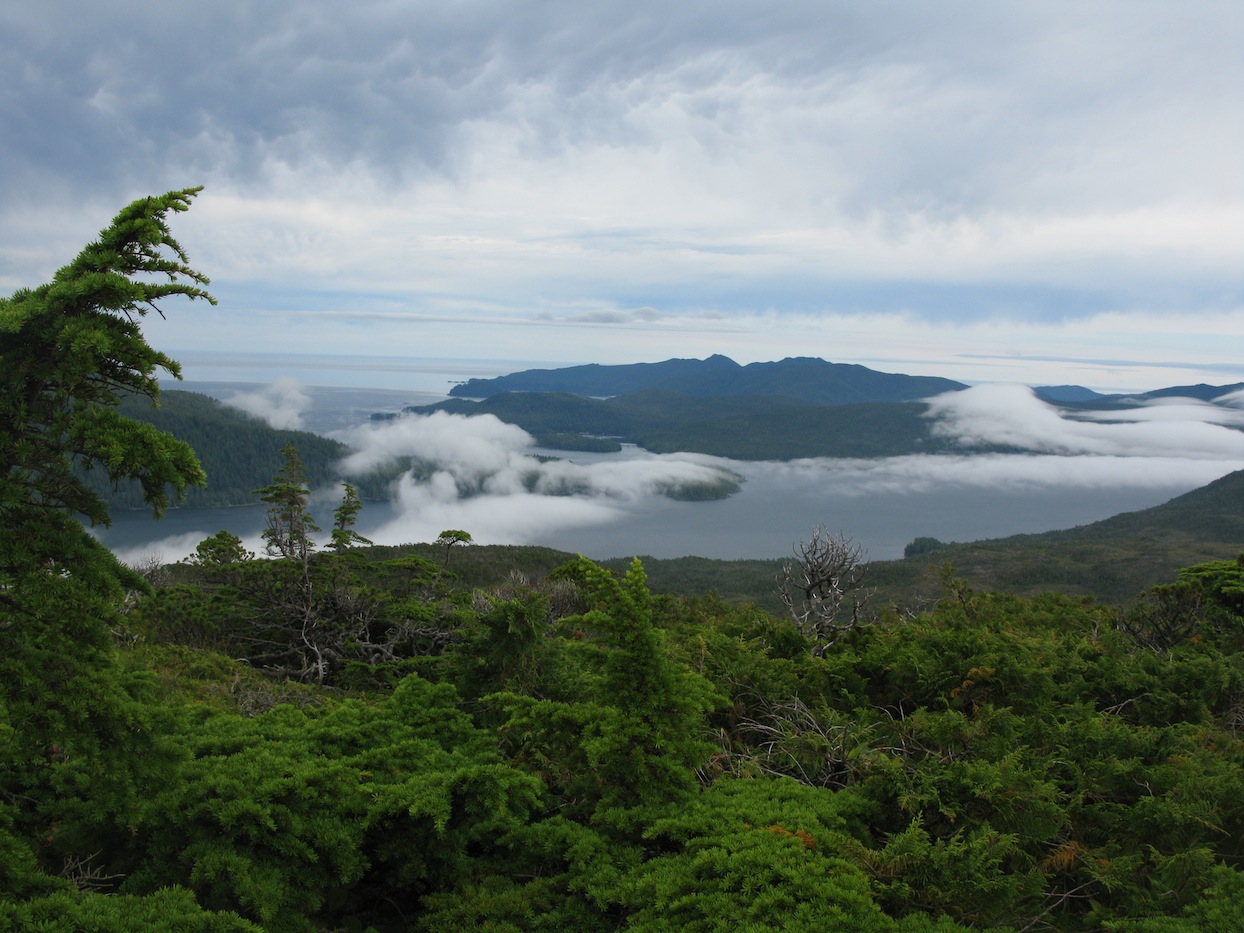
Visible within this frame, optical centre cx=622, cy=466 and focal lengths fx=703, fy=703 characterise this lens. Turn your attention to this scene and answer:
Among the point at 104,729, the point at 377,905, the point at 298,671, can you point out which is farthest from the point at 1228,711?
the point at 298,671

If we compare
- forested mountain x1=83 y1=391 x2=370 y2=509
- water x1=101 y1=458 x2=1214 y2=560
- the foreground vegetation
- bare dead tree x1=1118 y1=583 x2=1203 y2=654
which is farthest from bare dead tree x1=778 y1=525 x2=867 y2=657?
forested mountain x1=83 y1=391 x2=370 y2=509

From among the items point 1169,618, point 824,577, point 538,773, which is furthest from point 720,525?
point 538,773

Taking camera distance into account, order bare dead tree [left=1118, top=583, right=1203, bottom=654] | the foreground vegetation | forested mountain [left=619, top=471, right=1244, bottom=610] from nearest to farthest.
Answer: the foreground vegetation, bare dead tree [left=1118, top=583, right=1203, bottom=654], forested mountain [left=619, top=471, right=1244, bottom=610]

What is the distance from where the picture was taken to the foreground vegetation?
3.58m

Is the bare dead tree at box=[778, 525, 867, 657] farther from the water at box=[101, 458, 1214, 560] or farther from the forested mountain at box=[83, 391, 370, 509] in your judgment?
the forested mountain at box=[83, 391, 370, 509]

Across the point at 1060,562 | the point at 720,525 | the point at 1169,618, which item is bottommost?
the point at 720,525

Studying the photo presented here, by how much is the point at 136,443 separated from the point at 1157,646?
12.3m

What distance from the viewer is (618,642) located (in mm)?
5191

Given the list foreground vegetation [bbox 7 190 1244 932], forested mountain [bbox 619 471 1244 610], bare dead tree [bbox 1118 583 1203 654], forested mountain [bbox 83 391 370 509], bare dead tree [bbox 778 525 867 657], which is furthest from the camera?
forested mountain [bbox 83 391 370 509]

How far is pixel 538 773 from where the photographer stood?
569 centimetres

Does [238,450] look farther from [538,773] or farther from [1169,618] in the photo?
[1169,618]

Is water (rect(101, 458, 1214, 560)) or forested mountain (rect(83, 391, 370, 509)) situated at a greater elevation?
forested mountain (rect(83, 391, 370, 509))

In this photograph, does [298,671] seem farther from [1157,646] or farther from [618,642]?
[1157,646]

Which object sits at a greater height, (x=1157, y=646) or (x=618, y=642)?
(x=618, y=642)
